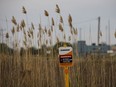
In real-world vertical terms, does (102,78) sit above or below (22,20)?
below

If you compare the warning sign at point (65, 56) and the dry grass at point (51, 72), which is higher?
the warning sign at point (65, 56)

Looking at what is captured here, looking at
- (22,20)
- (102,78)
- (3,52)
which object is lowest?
(102,78)

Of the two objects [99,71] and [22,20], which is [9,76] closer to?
[22,20]

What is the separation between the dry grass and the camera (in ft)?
15.5

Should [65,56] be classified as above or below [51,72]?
above

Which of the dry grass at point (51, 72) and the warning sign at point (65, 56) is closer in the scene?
the warning sign at point (65, 56)

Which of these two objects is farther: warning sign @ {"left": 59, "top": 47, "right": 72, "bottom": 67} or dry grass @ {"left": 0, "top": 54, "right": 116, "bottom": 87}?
dry grass @ {"left": 0, "top": 54, "right": 116, "bottom": 87}

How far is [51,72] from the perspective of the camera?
15.5 feet

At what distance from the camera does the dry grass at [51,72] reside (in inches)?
185

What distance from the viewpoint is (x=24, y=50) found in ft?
16.3

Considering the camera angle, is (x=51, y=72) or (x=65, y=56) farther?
(x=51, y=72)

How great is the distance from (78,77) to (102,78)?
0.35 metres

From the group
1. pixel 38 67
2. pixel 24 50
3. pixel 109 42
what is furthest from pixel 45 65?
pixel 109 42

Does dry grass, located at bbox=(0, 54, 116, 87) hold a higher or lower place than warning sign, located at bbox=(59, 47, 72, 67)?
lower
